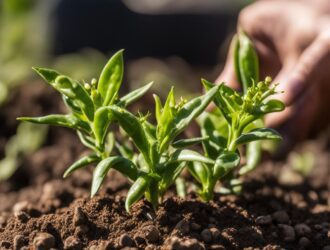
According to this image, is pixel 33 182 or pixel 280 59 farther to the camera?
pixel 280 59

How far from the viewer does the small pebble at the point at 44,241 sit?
1487 mm

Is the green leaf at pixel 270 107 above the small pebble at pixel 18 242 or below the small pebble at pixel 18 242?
above

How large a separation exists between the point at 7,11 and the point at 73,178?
1.77 m

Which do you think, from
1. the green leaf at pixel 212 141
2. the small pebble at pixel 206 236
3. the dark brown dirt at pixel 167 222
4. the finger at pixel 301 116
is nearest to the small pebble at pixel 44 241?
the dark brown dirt at pixel 167 222

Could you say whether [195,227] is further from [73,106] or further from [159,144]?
[73,106]

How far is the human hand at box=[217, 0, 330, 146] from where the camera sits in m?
2.26

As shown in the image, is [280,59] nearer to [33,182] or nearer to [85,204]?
A: [33,182]

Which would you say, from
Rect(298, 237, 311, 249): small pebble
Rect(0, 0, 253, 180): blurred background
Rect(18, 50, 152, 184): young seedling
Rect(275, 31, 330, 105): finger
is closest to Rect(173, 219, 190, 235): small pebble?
Rect(18, 50, 152, 184): young seedling

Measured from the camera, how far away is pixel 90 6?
14.0 ft

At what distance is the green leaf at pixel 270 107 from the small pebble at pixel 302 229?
0.37 m

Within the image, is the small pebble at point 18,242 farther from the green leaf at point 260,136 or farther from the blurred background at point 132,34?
the blurred background at point 132,34

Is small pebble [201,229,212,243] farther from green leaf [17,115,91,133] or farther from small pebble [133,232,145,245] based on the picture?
green leaf [17,115,91,133]

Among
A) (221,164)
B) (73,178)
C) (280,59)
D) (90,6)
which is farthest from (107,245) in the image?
(90,6)

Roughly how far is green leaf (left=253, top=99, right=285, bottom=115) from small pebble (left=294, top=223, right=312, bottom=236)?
369mm
